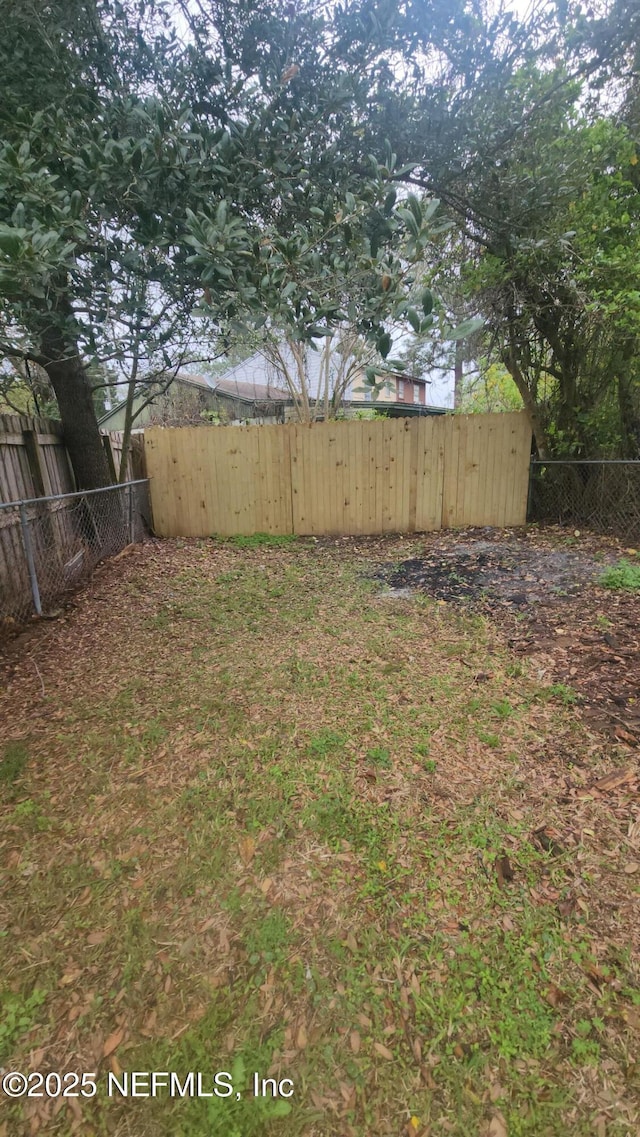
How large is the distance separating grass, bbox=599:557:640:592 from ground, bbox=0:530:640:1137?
68 cm

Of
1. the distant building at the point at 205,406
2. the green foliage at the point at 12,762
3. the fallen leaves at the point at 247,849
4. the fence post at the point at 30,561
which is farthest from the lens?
the distant building at the point at 205,406

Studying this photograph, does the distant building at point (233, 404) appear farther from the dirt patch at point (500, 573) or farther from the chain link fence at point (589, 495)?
the dirt patch at point (500, 573)

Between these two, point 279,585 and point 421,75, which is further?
point 279,585

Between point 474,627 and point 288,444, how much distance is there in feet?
14.2

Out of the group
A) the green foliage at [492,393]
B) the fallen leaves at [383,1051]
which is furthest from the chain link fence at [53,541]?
the green foliage at [492,393]

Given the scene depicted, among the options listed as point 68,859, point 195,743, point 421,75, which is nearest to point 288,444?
point 421,75

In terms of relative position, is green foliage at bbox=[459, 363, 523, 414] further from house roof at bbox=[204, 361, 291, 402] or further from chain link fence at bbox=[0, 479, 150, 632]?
house roof at bbox=[204, 361, 291, 402]

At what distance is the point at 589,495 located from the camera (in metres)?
6.38

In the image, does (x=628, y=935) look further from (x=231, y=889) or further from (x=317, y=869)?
(x=231, y=889)

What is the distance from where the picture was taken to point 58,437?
16.8ft

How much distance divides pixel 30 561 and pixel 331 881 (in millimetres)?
3348

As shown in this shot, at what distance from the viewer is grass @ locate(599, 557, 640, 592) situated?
13.5 feet

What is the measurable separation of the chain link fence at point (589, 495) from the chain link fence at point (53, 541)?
5.60 meters

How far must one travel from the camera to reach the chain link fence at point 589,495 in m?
5.87
